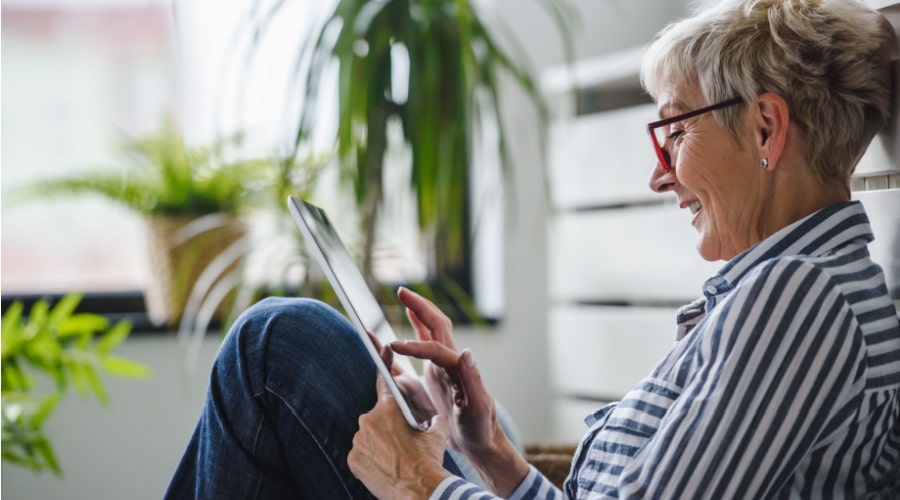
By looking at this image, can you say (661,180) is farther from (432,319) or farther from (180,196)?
(180,196)

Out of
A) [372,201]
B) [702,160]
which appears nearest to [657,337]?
[372,201]

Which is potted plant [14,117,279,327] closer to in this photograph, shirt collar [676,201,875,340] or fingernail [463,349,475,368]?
fingernail [463,349,475,368]

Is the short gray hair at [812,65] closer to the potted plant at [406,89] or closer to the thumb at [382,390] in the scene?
the thumb at [382,390]

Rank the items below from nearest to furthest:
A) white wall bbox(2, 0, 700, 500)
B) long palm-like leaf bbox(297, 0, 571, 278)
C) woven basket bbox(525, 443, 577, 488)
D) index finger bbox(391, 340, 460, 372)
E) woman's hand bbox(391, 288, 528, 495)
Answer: index finger bbox(391, 340, 460, 372) < woman's hand bbox(391, 288, 528, 495) < woven basket bbox(525, 443, 577, 488) < long palm-like leaf bbox(297, 0, 571, 278) < white wall bbox(2, 0, 700, 500)

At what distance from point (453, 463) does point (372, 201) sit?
3.11ft

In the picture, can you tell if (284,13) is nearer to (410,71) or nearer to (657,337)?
(410,71)

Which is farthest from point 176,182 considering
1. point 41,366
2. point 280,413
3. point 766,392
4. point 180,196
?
point 766,392

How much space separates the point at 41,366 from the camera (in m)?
2.17

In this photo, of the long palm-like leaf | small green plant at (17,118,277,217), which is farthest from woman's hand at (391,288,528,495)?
small green plant at (17,118,277,217)

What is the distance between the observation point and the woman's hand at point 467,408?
1235 millimetres

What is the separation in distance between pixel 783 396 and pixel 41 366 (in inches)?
66.7

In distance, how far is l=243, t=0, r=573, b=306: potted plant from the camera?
2004mm

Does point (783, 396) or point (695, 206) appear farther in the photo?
point (695, 206)

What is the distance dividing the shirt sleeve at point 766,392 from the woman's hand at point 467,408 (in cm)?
35
